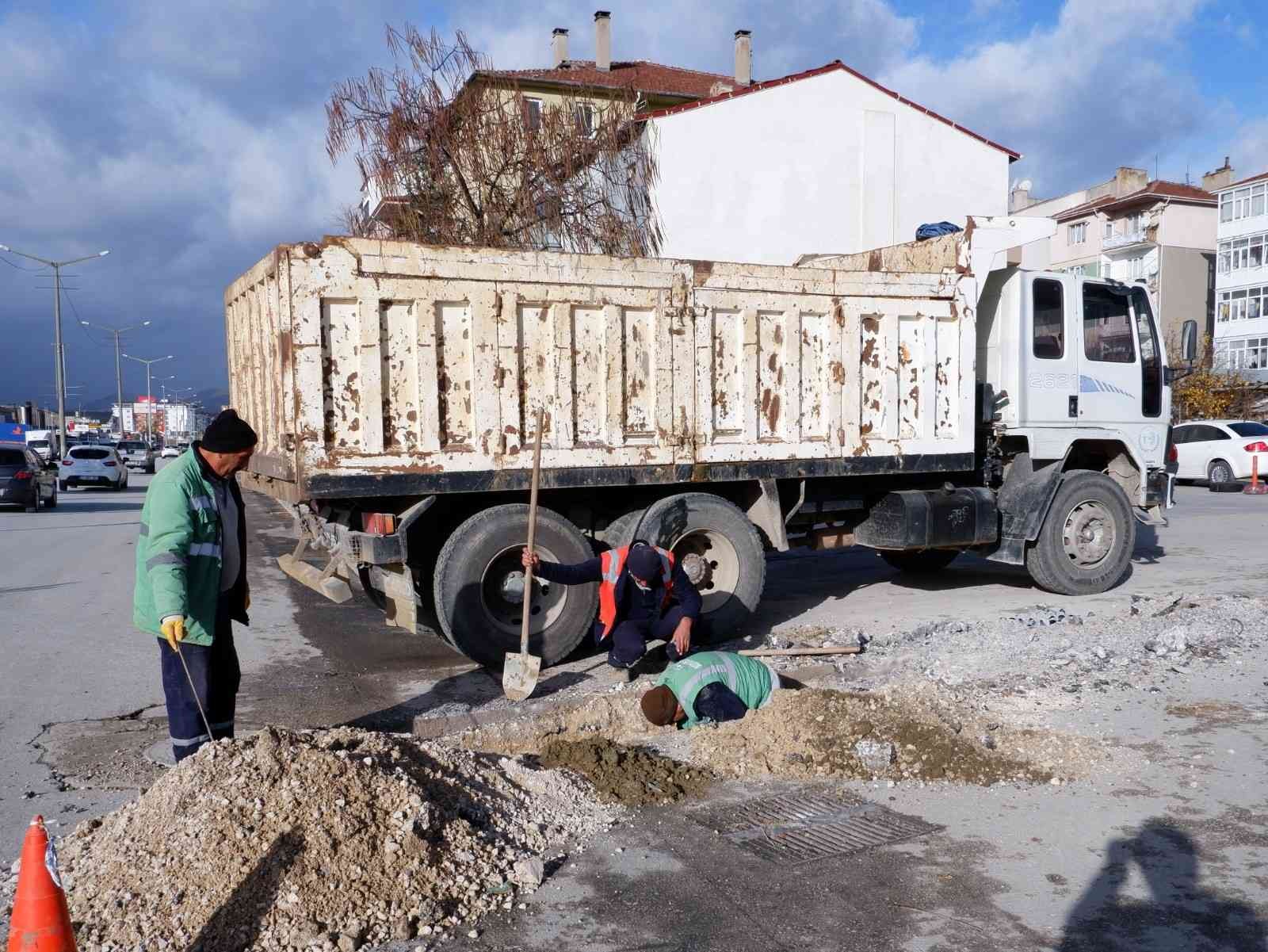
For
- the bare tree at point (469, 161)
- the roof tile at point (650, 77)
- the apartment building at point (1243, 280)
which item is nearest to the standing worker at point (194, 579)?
the bare tree at point (469, 161)

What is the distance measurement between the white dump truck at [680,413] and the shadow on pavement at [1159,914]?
3868 millimetres

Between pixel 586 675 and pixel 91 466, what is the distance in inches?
1072

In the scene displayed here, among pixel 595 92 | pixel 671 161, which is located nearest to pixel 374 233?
pixel 595 92

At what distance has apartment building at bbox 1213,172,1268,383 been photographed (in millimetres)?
41562

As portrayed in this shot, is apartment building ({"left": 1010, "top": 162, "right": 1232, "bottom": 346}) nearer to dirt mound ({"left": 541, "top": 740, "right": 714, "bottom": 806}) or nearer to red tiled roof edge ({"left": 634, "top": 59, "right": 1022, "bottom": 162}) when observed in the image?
red tiled roof edge ({"left": 634, "top": 59, "right": 1022, "bottom": 162})

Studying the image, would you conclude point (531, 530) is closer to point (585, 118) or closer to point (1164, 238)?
point (585, 118)

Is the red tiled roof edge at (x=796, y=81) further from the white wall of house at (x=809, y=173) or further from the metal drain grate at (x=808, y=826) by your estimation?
the metal drain grate at (x=808, y=826)

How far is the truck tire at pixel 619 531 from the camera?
7230 mm

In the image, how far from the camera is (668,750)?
17.1 ft

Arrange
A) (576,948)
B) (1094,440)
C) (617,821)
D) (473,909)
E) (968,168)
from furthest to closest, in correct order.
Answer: (968,168) < (1094,440) < (617,821) < (473,909) < (576,948)

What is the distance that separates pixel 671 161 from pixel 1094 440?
55.5 ft

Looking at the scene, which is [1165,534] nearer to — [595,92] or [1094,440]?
[1094,440]

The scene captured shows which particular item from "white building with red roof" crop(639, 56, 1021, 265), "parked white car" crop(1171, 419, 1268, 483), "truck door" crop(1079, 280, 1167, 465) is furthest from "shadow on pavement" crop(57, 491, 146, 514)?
"parked white car" crop(1171, 419, 1268, 483)

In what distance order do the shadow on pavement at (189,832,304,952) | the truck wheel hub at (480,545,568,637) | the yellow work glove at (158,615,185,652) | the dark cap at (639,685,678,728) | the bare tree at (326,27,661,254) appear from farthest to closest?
the bare tree at (326,27,661,254)
the truck wheel hub at (480,545,568,637)
the dark cap at (639,685,678,728)
the yellow work glove at (158,615,185,652)
the shadow on pavement at (189,832,304,952)
